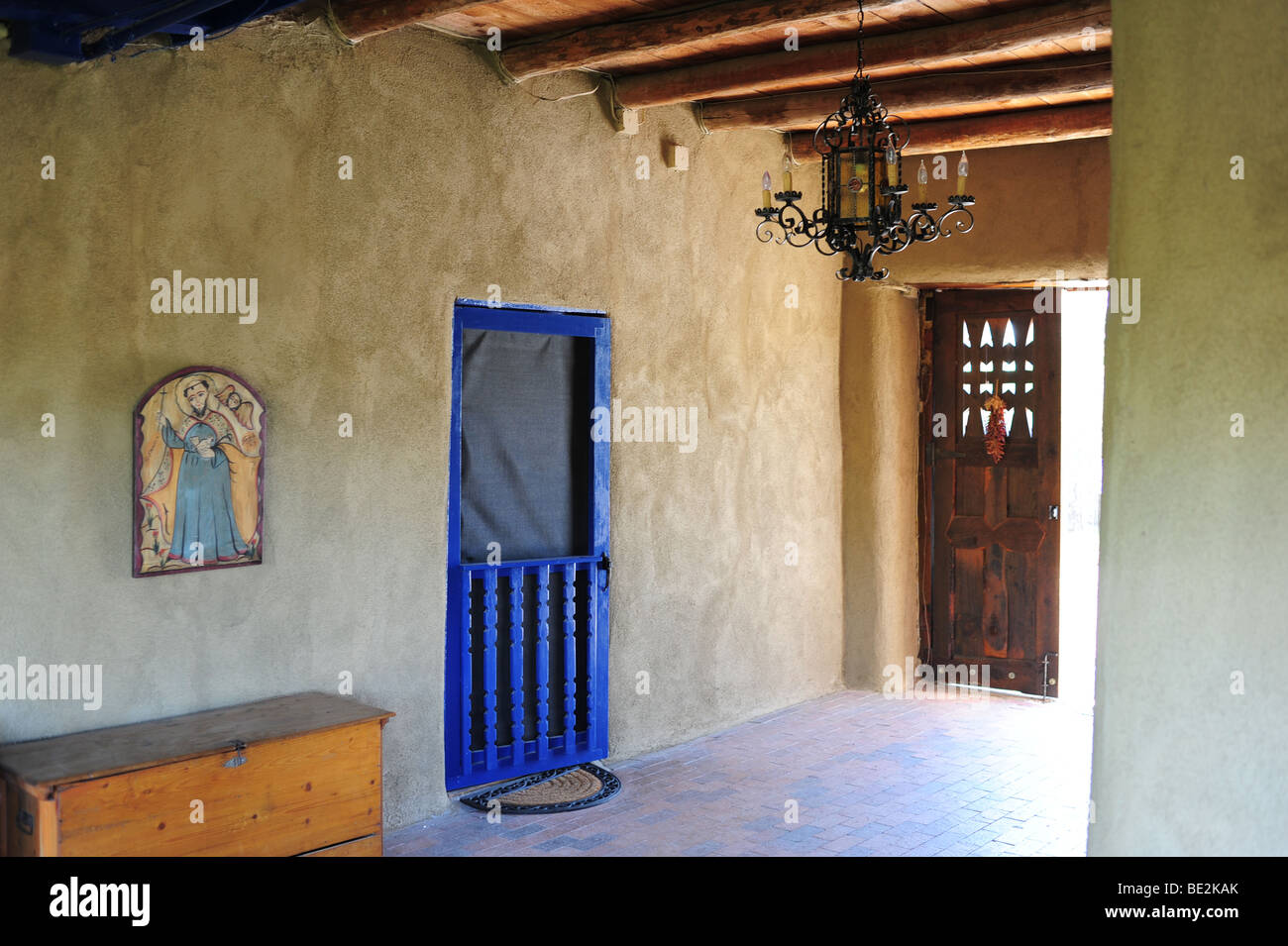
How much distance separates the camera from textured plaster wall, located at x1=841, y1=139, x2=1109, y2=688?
22.2 ft

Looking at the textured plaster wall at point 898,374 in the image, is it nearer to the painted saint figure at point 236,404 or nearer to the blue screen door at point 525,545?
the blue screen door at point 525,545

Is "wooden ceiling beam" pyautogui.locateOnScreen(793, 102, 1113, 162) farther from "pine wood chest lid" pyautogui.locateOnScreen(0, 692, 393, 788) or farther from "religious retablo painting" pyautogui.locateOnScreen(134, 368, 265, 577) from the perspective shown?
"pine wood chest lid" pyautogui.locateOnScreen(0, 692, 393, 788)

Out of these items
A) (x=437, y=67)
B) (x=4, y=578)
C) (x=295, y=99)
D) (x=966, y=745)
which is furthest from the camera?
(x=966, y=745)

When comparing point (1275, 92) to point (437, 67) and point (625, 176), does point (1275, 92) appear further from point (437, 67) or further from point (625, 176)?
point (625, 176)

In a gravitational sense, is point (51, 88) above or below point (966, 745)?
above

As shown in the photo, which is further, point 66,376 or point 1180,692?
point 66,376

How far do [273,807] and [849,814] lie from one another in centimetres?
247

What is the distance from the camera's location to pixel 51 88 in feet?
12.4

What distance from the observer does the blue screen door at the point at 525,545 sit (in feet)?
17.0

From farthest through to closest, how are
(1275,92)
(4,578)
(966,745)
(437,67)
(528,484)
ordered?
(966,745), (528,484), (437,67), (4,578), (1275,92)

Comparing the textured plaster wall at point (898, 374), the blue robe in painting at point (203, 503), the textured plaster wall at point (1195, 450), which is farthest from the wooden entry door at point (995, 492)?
the textured plaster wall at point (1195, 450)

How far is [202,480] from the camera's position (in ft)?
13.6
